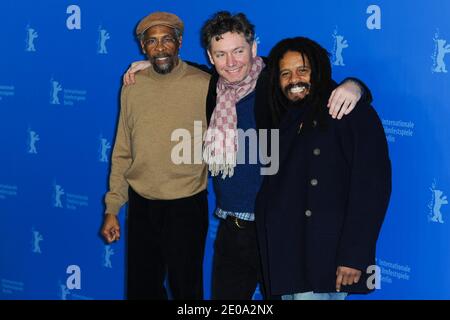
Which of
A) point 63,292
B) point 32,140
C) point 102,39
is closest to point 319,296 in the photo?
point 102,39

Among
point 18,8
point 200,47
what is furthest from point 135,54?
point 18,8

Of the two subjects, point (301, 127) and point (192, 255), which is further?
point (192, 255)

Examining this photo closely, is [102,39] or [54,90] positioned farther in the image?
[54,90]

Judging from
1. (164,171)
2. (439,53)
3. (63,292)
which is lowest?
(63,292)

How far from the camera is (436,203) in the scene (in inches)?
112

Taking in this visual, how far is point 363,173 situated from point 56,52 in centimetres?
186

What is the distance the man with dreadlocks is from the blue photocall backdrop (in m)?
0.52

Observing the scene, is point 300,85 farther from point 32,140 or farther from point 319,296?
point 32,140

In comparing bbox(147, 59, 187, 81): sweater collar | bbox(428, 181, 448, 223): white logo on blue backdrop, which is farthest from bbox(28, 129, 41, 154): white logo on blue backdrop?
bbox(428, 181, 448, 223): white logo on blue backdrop

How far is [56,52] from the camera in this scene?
357 cm

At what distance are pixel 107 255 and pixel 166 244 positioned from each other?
91cm

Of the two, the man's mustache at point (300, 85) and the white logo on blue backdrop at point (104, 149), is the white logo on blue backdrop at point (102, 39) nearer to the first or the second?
the white logo on blue backdrop at point (104, 149)

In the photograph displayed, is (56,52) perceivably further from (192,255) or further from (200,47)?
(192,255)

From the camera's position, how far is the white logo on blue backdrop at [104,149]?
3525 mm
